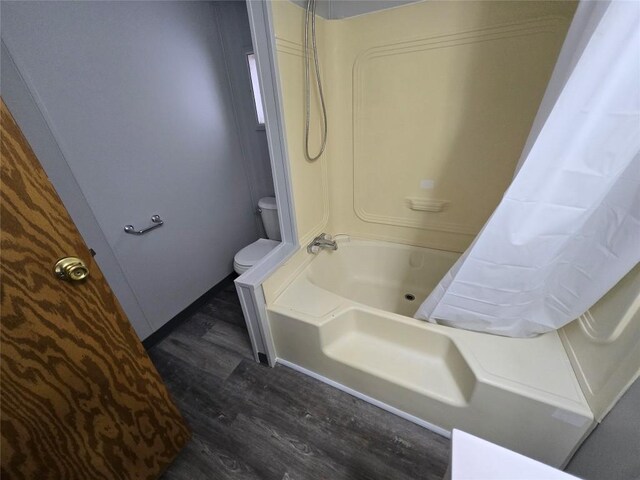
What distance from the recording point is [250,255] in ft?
6.12

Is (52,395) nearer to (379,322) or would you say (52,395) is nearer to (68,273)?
(68,273)

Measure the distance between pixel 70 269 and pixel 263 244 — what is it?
138 centimetres

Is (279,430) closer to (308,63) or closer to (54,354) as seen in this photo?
(54,354)

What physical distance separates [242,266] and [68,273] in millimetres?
1177

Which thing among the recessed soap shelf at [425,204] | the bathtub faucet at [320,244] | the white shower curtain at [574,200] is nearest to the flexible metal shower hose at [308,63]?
the bathtub faucet at [320,244]

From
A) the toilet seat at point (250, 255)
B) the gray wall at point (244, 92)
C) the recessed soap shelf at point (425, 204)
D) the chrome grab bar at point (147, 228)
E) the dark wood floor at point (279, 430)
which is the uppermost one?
the gray wall at point (244, 92)

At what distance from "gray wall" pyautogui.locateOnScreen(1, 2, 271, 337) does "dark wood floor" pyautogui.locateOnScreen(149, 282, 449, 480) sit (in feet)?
1.91

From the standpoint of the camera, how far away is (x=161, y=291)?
1641 millimetres

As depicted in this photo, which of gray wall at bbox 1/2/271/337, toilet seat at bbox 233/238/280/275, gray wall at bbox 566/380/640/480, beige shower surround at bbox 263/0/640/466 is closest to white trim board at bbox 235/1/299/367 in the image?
beige shower surround at bbox 263/0/640/466

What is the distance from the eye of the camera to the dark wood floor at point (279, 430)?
1059 millimetres

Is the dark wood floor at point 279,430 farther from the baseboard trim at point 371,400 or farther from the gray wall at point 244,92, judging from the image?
the gray wall at point 244,92

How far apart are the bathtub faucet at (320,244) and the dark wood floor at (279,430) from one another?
73 centimetres

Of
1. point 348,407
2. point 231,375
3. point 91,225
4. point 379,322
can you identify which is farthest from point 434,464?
point 91,225

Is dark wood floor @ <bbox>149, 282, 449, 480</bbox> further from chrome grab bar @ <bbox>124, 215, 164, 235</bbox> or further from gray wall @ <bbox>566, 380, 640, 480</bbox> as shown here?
chrome grab bar @ <bbox>124, 215, 164, 235</bbox>
